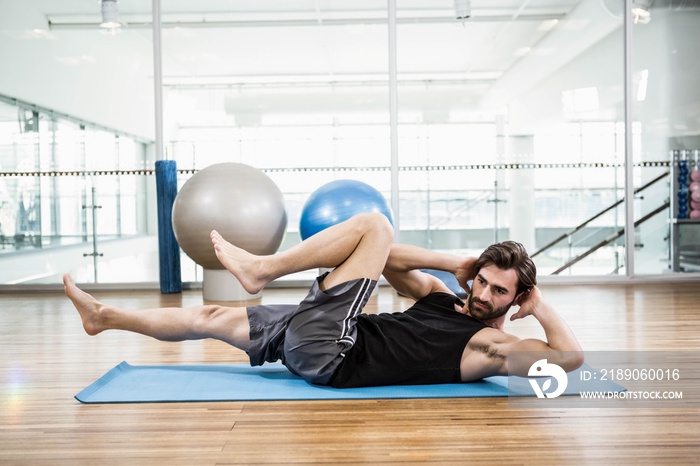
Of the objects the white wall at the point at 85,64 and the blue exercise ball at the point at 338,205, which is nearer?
the blue exercise ball at the point at 338,205

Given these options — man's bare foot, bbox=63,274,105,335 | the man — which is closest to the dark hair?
the man

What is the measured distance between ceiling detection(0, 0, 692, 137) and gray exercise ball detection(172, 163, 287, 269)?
0.93 meters

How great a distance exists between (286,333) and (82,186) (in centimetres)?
370

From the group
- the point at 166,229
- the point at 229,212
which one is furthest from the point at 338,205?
the point at 166,229

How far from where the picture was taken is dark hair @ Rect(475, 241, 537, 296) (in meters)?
2.11

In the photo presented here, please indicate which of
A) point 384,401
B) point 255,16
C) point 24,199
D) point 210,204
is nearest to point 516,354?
point 384,401

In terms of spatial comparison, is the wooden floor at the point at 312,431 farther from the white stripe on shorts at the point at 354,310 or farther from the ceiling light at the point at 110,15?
the ceiling light at the point at 110,15

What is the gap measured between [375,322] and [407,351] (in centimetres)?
15

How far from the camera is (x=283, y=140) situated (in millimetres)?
5312

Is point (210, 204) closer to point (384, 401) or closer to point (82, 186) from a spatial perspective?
point (82, 186)

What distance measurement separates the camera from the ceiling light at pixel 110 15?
5270 millimetres

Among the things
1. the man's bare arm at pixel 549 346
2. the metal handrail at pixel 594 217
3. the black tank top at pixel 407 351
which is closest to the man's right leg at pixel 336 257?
the black tank top at pixel 407 351

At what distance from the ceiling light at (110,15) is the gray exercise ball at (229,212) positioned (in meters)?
1.62

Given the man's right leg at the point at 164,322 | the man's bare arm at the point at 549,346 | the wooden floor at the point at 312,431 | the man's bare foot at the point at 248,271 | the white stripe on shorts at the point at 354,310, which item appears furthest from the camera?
the man's right leg at the point at 164,322
